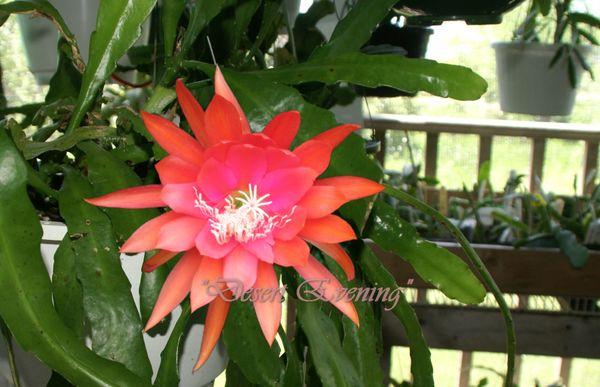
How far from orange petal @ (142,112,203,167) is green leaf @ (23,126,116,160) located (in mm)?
180

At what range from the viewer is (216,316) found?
0.42 metres

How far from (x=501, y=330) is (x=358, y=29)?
3.17ft

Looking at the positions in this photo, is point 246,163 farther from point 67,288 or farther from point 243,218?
point 67,288

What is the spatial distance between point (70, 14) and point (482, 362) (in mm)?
2039

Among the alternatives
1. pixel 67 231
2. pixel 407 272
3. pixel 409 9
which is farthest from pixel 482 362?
pixel 67 231

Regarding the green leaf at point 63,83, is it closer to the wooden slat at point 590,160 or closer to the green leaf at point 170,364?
the green leaf at point 170,364

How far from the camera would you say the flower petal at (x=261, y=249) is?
15.1 inches

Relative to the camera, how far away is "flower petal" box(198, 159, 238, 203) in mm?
378

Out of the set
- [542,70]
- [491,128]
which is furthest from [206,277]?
[491,128]

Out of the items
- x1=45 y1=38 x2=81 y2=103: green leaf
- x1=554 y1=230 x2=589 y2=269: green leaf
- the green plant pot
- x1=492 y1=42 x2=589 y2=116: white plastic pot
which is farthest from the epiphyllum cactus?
x1=492 y1=42 x2=589 y2=116: white plastic pot

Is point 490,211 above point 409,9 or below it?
below

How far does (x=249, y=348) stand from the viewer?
492mm

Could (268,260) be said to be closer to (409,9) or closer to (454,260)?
(454,260)

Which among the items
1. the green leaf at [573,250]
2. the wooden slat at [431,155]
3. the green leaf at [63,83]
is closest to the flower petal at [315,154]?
the green leaf at [63,83]
